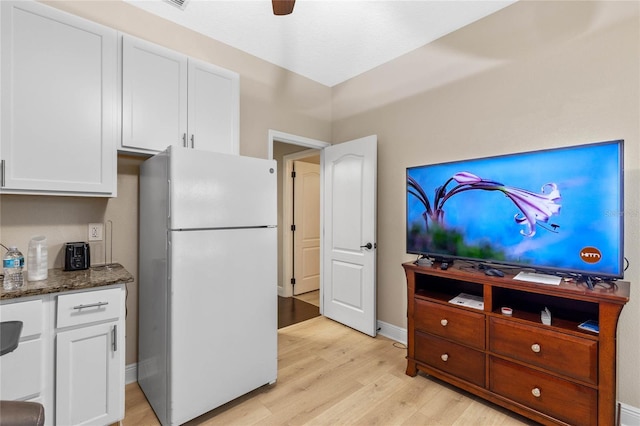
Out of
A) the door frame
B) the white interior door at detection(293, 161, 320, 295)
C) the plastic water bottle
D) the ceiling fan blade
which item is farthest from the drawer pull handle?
the white interior door at detection(293, 161, 320, 295)

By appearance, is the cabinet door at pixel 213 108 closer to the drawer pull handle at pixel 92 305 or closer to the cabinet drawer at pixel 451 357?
the drawer pull handle at pixel 92 305

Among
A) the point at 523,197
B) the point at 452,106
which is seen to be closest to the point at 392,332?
the point at 523,197

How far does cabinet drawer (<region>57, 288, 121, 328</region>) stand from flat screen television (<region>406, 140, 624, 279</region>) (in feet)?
7.32

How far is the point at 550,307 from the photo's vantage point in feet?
6.34

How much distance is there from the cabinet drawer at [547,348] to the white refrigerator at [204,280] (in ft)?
4.94

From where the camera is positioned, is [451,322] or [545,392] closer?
[545,392]

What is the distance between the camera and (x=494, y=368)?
6.19 feet

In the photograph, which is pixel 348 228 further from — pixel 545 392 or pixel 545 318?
pixel 545 392

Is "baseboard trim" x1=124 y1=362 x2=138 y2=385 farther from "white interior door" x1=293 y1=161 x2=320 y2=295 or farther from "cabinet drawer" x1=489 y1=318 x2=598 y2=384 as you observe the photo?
"cabinet drawer" x1=489 y1=318 x2=598 y2=384

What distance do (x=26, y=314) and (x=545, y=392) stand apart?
2736 mm

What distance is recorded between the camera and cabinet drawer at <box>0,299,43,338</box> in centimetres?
133

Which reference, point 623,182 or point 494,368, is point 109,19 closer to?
point 623,182

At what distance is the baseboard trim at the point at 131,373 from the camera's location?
87.3 inches

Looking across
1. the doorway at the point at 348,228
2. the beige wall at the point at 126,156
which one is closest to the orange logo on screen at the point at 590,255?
the doorway at the point at 348,228
